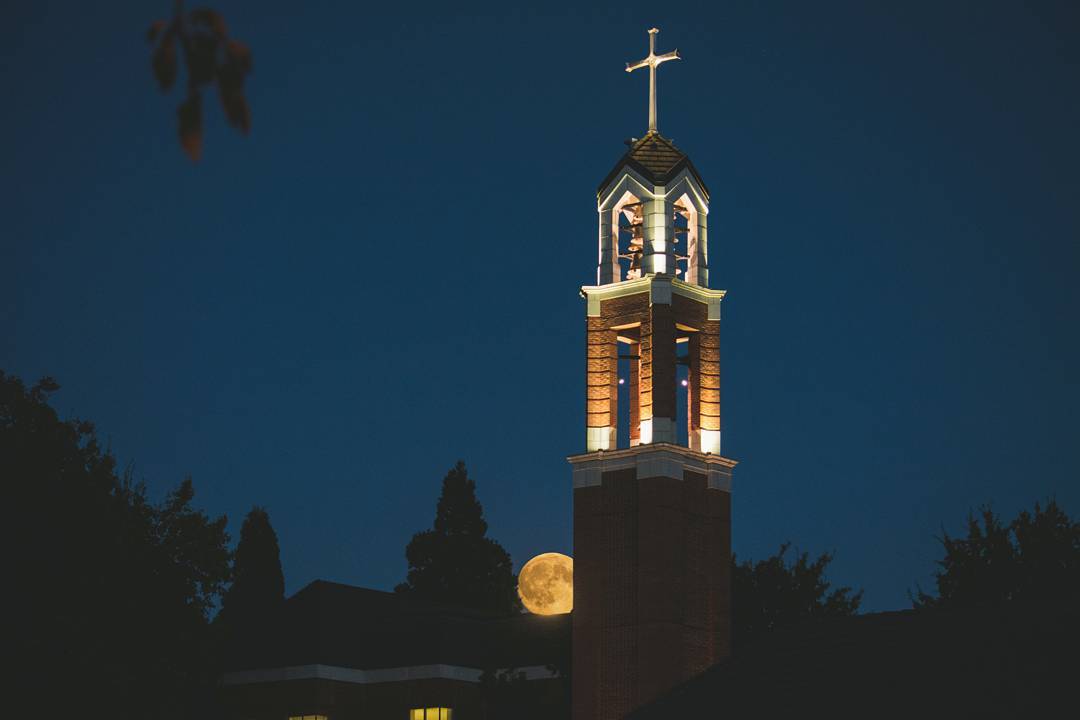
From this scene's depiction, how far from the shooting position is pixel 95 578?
46938 mm

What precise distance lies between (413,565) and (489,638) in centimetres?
3109

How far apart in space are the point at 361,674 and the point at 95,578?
1491 cm

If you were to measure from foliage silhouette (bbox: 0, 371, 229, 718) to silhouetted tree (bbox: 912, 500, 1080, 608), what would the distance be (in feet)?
91.9

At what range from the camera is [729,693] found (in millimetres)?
A: 36812

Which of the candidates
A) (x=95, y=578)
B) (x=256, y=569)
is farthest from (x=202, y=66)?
(x=256, y=569)

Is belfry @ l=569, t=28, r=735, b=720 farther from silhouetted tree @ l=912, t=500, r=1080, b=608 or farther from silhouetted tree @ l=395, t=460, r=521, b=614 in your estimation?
silhouetted tree @ l=395, t=460, r=521, b=614

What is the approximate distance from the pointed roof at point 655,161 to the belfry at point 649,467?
0.17 ft

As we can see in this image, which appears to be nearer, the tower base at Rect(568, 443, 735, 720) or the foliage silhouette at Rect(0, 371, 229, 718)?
the foliage silhouette at Rect(0, 371, 229, 718)

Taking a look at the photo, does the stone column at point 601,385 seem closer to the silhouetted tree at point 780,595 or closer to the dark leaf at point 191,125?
the silhouetted tree at point 780,595

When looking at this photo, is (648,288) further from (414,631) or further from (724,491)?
(414,631)

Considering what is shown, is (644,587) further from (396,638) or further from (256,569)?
(256,569)

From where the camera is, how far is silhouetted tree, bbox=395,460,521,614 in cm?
8988

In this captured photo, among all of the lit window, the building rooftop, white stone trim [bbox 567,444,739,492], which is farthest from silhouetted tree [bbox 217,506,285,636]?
white stone trim [bbox 567,444,739,492]

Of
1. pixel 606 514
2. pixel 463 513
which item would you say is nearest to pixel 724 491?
pixel 606 514
